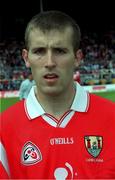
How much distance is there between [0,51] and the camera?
3409cm

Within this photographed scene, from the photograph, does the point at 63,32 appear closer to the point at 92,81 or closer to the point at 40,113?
the point at 40,113

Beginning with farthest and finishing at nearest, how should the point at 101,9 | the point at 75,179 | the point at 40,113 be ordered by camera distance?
the point at 101,9 → the point at 40,113 → the point at 75,179

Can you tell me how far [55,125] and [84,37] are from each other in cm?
3428

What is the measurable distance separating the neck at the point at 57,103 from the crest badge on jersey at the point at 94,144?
22 cm

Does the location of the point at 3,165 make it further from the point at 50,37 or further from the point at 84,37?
the point at 84,37

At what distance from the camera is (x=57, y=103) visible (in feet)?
8.32

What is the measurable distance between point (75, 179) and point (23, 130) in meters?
0.35

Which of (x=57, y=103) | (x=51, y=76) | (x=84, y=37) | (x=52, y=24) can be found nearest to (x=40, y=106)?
(x=57, y=103)

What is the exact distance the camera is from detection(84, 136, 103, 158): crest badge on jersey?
2.37 metres

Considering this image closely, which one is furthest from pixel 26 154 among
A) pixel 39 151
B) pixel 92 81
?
pixel 92 81

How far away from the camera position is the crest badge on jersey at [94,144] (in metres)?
2.37

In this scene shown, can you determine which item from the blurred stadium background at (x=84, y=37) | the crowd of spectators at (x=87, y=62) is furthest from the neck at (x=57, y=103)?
the blurred stadium background at (x=84, y=37)

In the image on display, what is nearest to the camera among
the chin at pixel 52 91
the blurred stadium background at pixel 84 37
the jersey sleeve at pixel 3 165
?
the jersey sleeve at pixel 3 165

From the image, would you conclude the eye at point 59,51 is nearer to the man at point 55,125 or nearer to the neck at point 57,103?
the man at point 55,125
